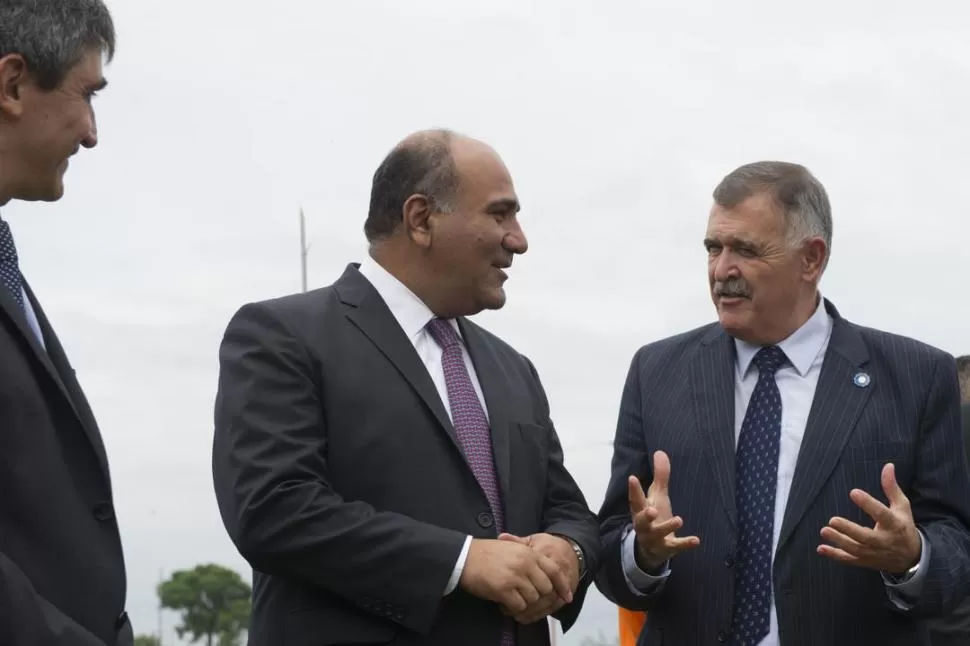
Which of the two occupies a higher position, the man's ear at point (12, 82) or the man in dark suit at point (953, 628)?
the man's ear at point (12, 82)

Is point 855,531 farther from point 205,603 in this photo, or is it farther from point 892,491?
point 205,603

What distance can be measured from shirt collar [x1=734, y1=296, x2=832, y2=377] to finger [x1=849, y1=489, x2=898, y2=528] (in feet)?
2.69

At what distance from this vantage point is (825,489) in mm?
5035

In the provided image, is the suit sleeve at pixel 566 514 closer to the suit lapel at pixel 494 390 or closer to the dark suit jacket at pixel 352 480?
the dark suit jacket at pixel 352 480

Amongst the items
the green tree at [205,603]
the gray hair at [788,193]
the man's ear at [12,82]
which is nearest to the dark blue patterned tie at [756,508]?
the gray hair at [788,193]

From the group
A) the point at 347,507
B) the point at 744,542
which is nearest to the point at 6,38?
the point at 347,507

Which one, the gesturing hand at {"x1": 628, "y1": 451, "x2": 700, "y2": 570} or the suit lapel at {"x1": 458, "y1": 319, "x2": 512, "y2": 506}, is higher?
the suit lapel at {"x1": 458, "y1": 319, "x2": 512, "y2": 506}

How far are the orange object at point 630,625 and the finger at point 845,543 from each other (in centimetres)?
165

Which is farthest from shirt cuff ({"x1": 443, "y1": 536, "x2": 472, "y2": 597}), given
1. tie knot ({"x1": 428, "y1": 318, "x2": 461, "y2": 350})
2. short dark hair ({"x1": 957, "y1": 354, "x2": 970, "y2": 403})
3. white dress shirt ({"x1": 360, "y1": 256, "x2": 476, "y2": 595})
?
short dark hair ({"x1": 957, "y1": 354, "x2": 970, "y2": 403})

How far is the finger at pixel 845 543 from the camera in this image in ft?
15.0

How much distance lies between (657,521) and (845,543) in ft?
1.97

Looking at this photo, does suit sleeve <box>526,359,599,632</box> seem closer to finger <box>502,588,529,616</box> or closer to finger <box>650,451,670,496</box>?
finger <box>650,451,670,496</box>

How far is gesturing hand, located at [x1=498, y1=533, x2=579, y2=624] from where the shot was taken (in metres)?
4.49

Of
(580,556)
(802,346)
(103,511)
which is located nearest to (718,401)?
(802,346)
